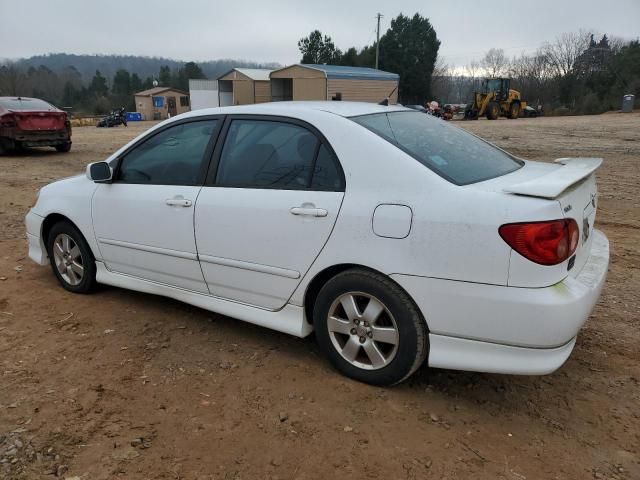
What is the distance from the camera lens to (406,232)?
2.74 metres

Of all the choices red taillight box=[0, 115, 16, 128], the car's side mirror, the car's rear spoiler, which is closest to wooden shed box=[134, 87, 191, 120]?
red taillight box=[0, 115, 16, 128]

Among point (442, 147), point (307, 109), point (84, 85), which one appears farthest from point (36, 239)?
point (84, 85)

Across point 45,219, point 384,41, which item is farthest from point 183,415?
point 384,41

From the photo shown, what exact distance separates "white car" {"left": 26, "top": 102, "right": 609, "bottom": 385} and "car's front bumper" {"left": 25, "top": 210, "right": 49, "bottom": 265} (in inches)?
33.3

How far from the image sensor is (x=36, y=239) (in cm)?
476

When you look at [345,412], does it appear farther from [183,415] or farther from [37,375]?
[37,375]

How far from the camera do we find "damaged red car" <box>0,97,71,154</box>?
13.3m

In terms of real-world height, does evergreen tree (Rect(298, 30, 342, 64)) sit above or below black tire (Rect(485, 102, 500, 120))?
above

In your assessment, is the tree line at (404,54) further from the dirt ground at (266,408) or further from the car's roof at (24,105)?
the dirt ground at (266,408)

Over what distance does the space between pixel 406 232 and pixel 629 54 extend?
185ft

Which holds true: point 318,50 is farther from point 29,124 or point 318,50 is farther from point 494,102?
point 29,124

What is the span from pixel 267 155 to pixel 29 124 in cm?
1249

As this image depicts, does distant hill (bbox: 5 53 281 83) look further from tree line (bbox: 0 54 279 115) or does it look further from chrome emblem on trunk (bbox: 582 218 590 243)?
chrome emblem on trunk (bbox: 582 218 590 243)

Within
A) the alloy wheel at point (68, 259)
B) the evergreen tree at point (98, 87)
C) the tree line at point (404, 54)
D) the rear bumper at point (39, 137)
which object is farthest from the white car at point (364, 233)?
the evergreen tree at point (98, 87)
